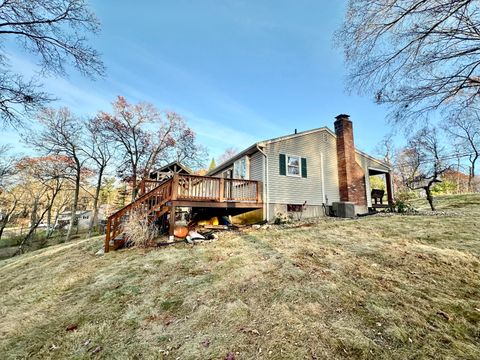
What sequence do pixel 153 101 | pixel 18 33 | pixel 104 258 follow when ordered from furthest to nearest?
pixel 153 101 → pixel 104 258 → pixel 18 33

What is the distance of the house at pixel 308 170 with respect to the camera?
11.3 m

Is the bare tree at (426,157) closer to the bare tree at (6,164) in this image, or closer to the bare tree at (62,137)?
the bare tree at (62,137)

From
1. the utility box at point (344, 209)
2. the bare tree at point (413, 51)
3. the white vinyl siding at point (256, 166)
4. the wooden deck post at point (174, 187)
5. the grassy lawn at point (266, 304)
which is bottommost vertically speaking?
the grassy lawn at point (266, 304)

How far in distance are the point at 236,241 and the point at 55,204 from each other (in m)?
30.8

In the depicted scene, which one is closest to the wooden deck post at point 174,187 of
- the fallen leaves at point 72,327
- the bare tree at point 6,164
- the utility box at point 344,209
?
the fallen leaves at point 72,327

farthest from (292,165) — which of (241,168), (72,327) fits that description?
(72,327)

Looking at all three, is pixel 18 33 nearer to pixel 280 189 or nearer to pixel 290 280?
pixel 290 280

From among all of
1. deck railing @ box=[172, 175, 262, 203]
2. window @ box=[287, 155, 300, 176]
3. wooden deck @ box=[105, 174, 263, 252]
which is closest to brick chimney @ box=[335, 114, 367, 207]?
window @ box=[287, 155, 300, 176]

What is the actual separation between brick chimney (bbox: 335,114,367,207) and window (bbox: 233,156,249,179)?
565 centimetres

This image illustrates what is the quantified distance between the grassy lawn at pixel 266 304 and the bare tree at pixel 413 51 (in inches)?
148

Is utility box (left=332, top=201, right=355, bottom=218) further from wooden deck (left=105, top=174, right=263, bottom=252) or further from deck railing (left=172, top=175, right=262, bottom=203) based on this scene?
wooden deck (left=105, top=174, right=263, bottom=252)

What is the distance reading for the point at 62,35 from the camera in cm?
571

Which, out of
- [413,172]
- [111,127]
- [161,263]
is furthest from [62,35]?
[413,172]

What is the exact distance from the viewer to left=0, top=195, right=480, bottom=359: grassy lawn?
2783mm
